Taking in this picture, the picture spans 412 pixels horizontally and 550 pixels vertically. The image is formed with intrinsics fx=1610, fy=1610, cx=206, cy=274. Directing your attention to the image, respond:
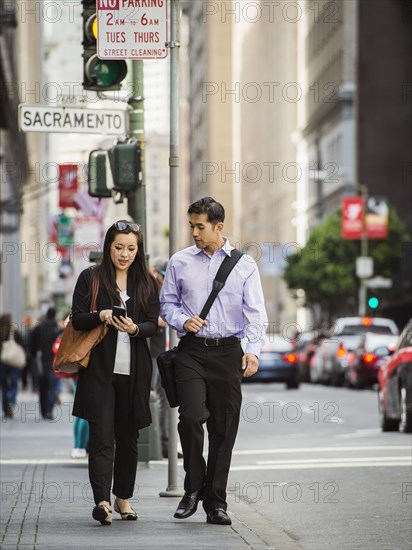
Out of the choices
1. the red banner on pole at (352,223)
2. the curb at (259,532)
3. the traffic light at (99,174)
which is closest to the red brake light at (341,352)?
the red banner on pole at (352,223)

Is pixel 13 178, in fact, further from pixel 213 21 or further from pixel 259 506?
pixel 213 21

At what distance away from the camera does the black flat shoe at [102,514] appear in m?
9.55

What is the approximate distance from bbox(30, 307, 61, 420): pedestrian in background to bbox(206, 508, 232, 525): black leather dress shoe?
15636 millimetres

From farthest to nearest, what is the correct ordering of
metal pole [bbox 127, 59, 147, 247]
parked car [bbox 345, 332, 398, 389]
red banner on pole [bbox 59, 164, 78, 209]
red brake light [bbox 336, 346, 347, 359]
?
1. red banner on pole [bbox 59, 164, 78, 209]
2. red brake light [bbox 336, 346, 347, 359]
3. parked car [bbox 345, 332, 398, 389]
4. metal pole [bbox 127, 59, 147, 247]

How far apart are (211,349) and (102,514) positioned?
119 centimetres

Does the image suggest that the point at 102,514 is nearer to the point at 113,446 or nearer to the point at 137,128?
the point at 113,446

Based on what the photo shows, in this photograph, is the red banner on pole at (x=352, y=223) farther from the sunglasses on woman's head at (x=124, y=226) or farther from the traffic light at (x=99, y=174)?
the sunglasses on woman's head at (x=124, y=226)

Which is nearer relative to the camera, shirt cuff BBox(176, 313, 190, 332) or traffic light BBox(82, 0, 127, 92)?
shirt cuff BBox(176, 313, 190, 332)

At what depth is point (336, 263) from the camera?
7481 centimetres

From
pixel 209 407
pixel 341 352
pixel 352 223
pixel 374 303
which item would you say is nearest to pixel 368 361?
pixel 341 352

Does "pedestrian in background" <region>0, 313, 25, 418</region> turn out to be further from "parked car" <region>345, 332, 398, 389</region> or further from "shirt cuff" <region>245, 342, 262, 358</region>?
"shirt cuff" <region>245, 342, 262, 358</region>

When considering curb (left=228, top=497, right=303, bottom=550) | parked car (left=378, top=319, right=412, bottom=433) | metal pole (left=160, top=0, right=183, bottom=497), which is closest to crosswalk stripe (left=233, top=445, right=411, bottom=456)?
parked car (left=378, top=319, right=412, bottom=433)

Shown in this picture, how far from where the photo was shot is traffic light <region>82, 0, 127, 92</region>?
13.3 metres

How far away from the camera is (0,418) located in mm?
26609
